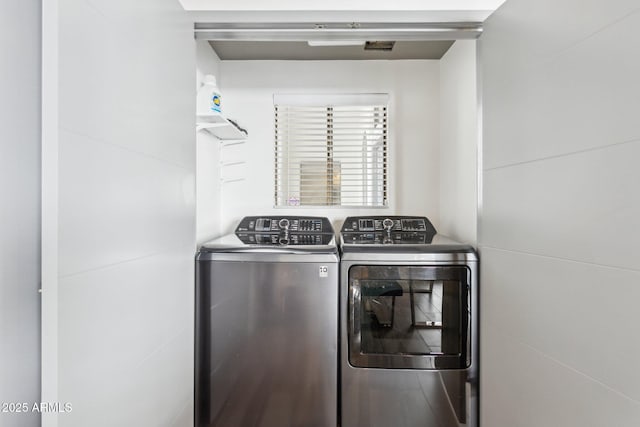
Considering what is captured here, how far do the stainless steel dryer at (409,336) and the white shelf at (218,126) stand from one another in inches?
36.1

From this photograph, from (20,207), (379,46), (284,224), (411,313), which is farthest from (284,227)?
(20,207)

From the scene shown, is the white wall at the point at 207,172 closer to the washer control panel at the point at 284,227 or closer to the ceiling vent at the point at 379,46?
the washer control panel at the point at 284,227

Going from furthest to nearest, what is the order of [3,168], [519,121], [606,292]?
1. [519,121]
2. [606,292]
3. [3,168]

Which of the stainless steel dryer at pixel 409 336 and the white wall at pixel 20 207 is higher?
the white wall at pixel 20 207

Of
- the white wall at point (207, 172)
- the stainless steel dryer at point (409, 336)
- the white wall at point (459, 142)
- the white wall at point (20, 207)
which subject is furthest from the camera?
the white wall at point (207, 172)

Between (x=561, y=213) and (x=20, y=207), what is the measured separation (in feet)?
4.47

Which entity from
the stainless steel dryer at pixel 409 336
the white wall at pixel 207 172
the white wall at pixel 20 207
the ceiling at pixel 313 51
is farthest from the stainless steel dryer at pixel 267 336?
the ceiling at pixel 313 51

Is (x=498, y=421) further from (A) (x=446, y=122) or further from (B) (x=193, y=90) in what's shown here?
(B) (x=193, y=90)

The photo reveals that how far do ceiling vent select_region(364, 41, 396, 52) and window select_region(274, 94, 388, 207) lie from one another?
1.13ft

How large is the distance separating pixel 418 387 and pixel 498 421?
12.2 inches

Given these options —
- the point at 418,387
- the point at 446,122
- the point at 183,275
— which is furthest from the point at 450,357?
the point at 446,122

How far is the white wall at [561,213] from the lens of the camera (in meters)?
0.78

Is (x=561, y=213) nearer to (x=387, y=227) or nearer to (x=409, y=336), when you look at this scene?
(x=409, y=336)

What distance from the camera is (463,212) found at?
5.88 ft
